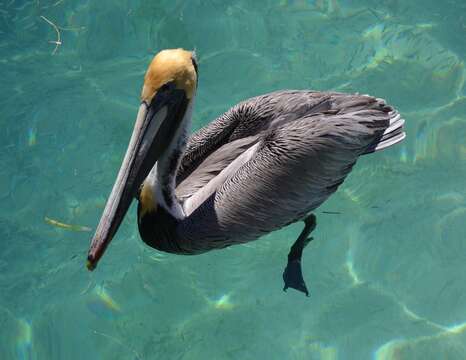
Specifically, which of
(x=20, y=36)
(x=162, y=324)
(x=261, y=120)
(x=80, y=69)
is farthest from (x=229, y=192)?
(x=20, y=36)

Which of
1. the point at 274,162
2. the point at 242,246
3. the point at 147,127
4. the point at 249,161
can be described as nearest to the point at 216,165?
the point at 249,161

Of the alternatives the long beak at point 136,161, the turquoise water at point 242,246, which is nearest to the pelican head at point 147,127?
the long beak at point 136,161

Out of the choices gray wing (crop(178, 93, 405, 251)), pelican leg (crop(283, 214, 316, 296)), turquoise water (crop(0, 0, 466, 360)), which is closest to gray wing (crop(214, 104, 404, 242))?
gray wing (crop(178, 93, 405, 251))

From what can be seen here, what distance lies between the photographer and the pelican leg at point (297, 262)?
3.56 metres

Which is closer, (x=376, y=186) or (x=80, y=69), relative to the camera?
(x=376, y=186)

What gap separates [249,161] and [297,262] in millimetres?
843

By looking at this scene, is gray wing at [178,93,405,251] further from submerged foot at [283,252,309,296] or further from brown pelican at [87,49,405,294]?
submerged foot at [283,252,309,296]

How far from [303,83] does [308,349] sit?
2003mm

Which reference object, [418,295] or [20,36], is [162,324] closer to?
[418,295]

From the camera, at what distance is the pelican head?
8.21 feet

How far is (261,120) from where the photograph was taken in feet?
10.9

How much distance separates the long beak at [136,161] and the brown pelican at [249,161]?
0.01 m

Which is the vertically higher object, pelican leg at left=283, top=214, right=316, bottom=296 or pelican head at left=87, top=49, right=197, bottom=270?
pelican head at left=87, top=49, right=197, bottom=270

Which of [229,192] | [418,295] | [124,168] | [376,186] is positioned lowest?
[418,295]
